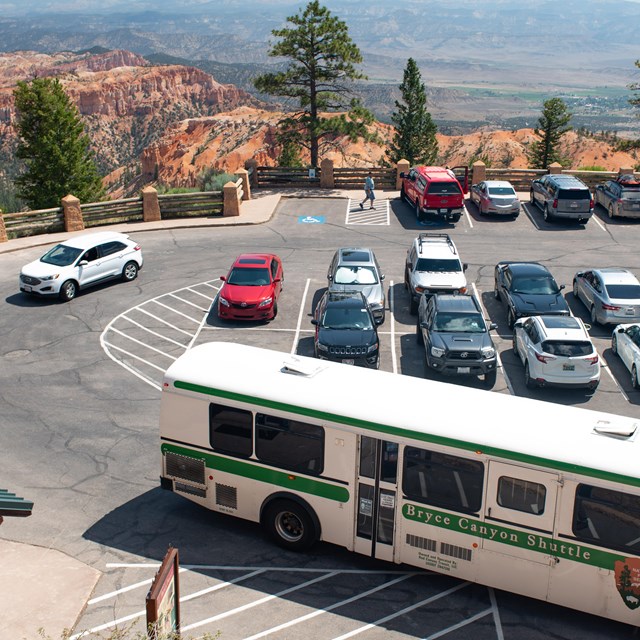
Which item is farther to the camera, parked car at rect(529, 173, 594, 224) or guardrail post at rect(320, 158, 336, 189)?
guardrail post at rect(320, 158, 336, 189)

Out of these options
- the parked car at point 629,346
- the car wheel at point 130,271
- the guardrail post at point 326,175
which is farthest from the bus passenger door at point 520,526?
the guardrail post at point 326,175

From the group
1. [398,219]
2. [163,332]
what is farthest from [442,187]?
[163,332]

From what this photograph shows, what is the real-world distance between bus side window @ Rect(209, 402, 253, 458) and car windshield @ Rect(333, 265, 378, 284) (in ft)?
39.7

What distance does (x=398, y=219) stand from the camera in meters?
38.4

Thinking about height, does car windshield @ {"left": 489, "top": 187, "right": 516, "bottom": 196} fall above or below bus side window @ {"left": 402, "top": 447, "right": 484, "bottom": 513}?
below

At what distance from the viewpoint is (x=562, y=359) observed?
21.1 m

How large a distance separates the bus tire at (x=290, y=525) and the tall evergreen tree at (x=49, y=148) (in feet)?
105

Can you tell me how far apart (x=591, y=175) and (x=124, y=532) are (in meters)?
35.1

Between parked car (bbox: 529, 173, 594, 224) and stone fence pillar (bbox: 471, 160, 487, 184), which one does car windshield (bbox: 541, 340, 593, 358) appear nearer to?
parked car (bbox: 529, 173, 594, 224)

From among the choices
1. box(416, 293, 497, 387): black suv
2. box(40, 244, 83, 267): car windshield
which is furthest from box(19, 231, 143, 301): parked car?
box(416, 293, 497, 387): black suv

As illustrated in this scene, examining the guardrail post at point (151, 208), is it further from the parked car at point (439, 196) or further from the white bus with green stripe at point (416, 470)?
the white bus with green stripe at point (416, 470)

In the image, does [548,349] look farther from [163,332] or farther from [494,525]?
[163,332]

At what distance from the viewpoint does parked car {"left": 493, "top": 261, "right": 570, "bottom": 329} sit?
2480cm

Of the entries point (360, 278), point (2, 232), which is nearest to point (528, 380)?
point (360, 278)
